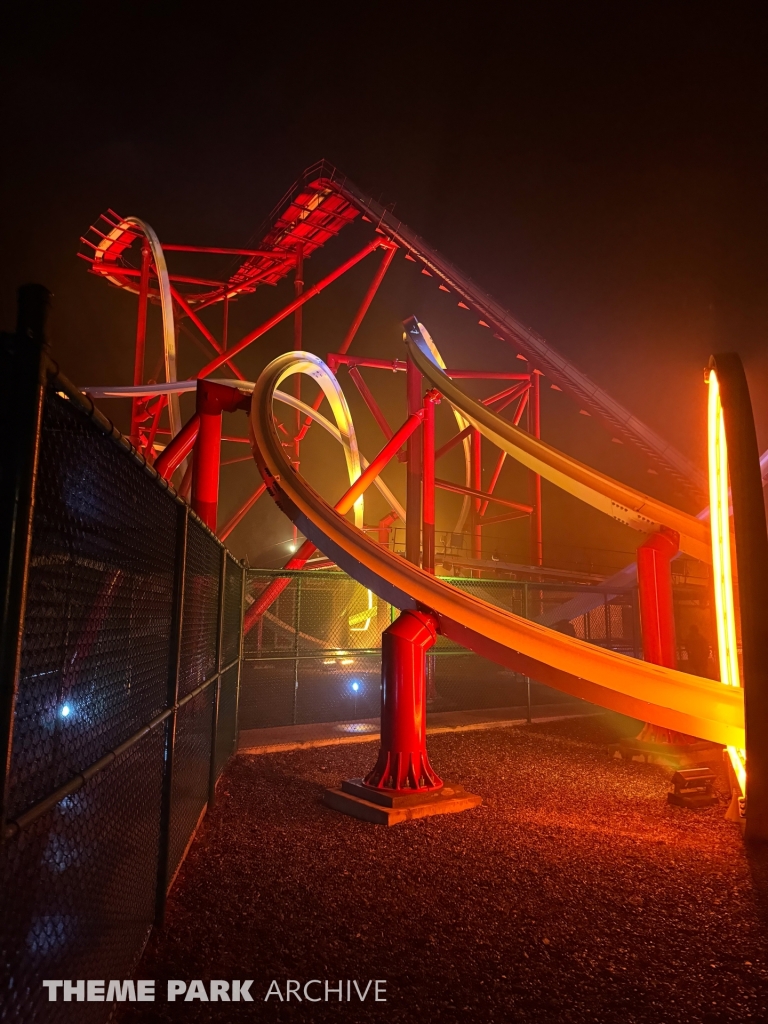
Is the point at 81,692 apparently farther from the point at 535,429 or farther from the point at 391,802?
the point at 535,429

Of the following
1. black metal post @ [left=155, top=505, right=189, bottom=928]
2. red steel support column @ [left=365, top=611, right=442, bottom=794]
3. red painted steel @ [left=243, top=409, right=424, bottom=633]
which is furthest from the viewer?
red painted steel @ [left=243, top=409, right=424, bottom=633]

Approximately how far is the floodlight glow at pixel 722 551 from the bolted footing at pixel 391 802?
2376 millimetres

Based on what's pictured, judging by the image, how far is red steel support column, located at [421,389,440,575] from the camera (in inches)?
460

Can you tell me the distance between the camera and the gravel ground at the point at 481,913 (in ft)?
8.27

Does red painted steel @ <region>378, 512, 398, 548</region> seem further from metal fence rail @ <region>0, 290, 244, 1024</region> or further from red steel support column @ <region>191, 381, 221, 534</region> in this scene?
metal fence rail @ <region>0, 290, 244, 1024</region>

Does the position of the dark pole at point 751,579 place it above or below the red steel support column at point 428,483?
below

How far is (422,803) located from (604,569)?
28.0m

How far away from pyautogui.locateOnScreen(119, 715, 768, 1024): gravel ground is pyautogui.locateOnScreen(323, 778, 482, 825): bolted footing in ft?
0.33

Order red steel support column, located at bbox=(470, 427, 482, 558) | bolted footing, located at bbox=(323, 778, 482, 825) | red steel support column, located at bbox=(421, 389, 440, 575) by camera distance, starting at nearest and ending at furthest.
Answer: bolted footing, located at bbox=(323, 778, 482, 825)
red steel support column, located at bbox=(421, 389, 440, 575)
red steel support column, located at bbox=(470, 427, 482, 558)

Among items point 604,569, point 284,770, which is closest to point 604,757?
point 284,770

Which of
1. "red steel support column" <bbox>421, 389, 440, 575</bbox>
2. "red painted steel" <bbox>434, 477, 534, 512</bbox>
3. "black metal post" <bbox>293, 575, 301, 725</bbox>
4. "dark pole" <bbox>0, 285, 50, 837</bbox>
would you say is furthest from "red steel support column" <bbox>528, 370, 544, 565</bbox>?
"dark pole" <bbox>0, 285, 50, 837</bbox>

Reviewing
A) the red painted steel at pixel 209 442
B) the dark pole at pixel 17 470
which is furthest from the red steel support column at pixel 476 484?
the dark pole at pixel 17 470

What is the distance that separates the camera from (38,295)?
4.95 ft

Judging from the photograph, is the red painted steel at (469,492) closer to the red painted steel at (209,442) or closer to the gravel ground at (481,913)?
the red painted steel at (209,442)
